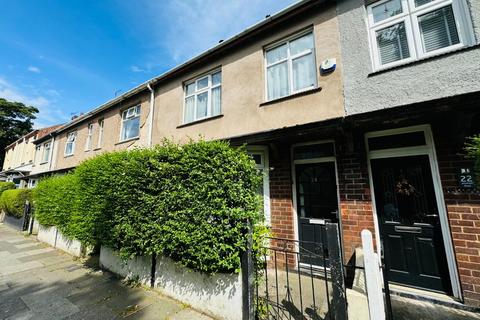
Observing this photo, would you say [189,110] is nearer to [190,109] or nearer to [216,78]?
[190,109]

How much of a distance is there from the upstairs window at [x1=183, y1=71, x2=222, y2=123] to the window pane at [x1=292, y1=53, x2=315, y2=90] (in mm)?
2653

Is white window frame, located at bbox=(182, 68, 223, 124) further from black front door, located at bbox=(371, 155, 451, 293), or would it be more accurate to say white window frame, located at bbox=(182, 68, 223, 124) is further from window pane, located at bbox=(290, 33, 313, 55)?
black front door, located at bbox=(371, 155, 451, 293)

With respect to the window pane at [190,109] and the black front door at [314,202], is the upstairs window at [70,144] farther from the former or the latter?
the black front door at [314,202]

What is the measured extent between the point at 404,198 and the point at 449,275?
4.65 ft

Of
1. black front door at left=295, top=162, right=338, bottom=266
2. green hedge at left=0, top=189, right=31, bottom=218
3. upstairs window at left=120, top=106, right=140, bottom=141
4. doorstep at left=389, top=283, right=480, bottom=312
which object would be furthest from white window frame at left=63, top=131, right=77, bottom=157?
doorstep at left=389, top=283, right=480, bottom=312

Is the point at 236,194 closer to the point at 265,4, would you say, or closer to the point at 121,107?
the point at 265,4

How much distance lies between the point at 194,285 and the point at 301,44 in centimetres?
622

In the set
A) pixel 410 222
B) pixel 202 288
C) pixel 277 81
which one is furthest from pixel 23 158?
pixel 410 222

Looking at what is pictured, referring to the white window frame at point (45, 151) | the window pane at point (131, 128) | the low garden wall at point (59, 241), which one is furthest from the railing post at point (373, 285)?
the white window frame at point (45, 151)

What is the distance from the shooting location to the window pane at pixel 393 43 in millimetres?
4555

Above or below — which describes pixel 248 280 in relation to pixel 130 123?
below

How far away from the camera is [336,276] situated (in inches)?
94.0

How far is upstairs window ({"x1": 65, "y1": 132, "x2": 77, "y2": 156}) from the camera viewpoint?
1428 cm

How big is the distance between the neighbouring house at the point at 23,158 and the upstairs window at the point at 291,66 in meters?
22.6
